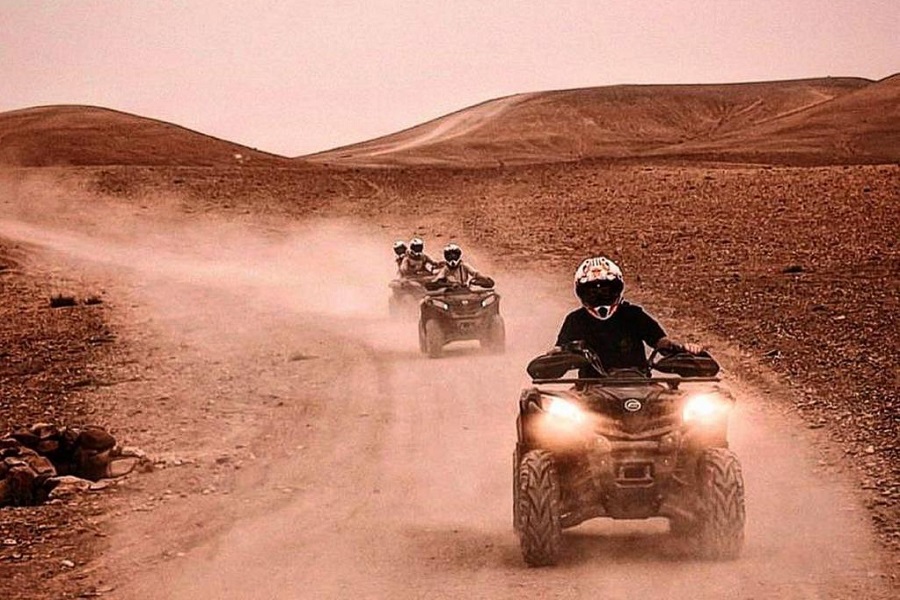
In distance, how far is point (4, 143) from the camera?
8606 centimetres

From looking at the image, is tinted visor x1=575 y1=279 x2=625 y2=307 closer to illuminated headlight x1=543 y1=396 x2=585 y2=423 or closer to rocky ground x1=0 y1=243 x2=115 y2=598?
illuminated headlight x1=543 y1=396 x2=585 y2=423

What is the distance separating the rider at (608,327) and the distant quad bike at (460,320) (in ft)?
34.9

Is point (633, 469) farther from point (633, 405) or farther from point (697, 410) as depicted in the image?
point (697, 410)

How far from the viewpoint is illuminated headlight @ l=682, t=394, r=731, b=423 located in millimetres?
8945

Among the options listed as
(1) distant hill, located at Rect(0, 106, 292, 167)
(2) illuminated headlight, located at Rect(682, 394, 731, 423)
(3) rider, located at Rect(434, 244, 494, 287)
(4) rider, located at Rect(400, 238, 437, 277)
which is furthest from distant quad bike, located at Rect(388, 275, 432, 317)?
(1) distant hill, located at Rect(0, 106, 292, 167)

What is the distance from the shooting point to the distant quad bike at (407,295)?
25.5 meters

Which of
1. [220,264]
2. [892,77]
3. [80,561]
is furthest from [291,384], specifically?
[892,77]

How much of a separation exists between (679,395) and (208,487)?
530 centimetres

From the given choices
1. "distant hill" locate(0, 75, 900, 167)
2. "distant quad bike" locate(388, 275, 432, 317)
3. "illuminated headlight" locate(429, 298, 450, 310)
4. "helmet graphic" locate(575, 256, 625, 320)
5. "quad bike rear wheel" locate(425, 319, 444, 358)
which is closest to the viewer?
"helmet graphic" locate(575, 256, 625, 320)

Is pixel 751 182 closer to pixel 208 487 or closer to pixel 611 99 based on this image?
pixel 208 487

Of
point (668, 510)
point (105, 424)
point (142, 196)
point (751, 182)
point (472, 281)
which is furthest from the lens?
point (142, 196)

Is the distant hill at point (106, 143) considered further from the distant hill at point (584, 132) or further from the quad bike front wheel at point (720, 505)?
the quad bike front wheel at point (720, 505)

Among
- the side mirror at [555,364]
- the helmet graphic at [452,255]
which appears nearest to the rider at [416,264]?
the helmet graphic at [452,255]

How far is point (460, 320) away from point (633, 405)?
38.3 ft
